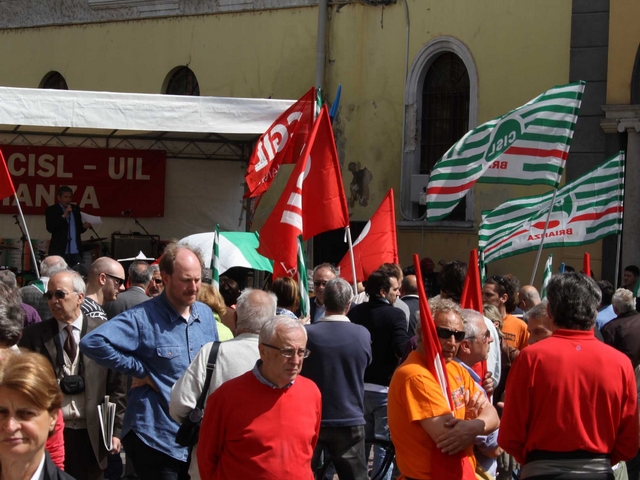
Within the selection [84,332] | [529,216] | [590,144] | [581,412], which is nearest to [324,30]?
[590,144]

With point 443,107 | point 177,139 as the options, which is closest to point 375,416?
point 443,107

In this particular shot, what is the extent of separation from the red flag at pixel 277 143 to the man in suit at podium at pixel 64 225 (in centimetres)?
578

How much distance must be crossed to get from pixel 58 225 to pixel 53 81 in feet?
23.2

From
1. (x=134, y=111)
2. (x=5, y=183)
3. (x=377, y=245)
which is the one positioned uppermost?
(x=134, y=111)

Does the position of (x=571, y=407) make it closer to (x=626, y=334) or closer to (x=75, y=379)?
(x=75, y=379)

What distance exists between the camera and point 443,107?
55.7 feet

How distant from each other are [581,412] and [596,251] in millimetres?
10737

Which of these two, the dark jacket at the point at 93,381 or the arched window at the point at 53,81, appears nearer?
the dark jacket at the point at 93,381

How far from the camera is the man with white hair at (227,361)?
192 inches

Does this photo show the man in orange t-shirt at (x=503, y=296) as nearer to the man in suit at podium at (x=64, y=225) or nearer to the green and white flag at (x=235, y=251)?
the green and white flag at (x=235, y=251)

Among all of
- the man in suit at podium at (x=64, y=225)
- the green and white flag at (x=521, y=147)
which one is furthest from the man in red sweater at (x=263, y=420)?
the man in suit at podium at (x=64, y=225)

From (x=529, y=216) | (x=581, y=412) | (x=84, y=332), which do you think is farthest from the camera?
(x=529, y=216)

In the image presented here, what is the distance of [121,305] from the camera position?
24.0 ft

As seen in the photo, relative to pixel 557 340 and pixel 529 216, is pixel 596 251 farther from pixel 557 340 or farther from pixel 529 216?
pixel 557 340
